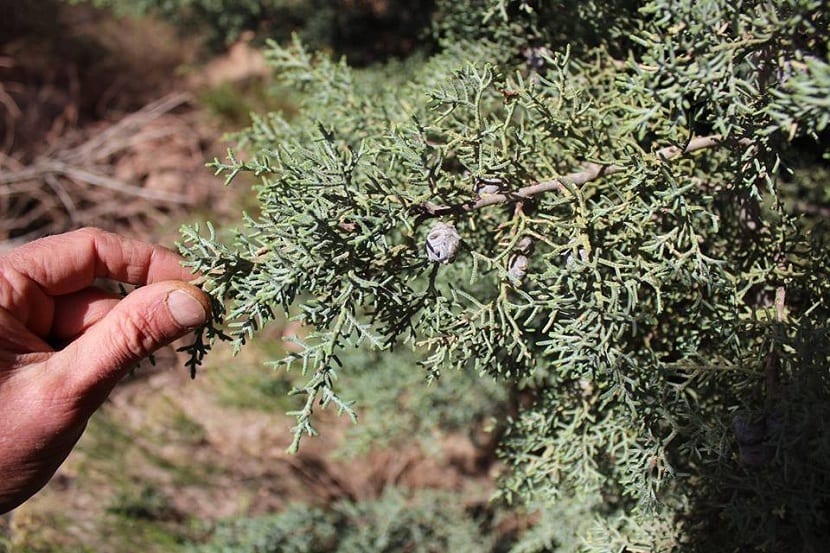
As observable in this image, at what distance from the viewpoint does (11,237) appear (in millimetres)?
3660

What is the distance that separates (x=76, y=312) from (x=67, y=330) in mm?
41

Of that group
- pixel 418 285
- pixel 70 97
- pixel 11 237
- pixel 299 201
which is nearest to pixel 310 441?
pixel 418 285

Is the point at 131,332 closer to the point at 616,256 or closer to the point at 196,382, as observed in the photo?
the point at 616,256

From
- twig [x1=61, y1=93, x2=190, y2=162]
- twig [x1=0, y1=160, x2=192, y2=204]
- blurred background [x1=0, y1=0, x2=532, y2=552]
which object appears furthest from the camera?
twig [x1=61, y1=93, x2=190, y2=162]

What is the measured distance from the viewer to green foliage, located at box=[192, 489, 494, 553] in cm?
224

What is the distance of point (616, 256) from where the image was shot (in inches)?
46.0

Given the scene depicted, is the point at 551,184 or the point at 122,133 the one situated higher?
the point at 551,184

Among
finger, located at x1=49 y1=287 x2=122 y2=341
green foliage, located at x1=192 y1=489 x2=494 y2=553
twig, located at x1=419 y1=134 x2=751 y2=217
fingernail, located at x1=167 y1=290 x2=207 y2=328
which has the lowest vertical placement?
green foliage, located at x1=192 y1=489 x2=494 y2=553

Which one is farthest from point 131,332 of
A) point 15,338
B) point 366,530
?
point 366,530

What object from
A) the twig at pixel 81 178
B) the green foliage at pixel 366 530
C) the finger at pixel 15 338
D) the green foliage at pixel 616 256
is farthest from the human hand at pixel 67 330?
the twig at pixel 81 178

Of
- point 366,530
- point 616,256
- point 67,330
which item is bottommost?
point 366,530

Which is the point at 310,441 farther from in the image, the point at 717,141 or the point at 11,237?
the point at 717,141

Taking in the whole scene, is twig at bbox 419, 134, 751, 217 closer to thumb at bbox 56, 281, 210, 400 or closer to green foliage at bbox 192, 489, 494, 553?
thumb at bbox 56, 281, 210, 400

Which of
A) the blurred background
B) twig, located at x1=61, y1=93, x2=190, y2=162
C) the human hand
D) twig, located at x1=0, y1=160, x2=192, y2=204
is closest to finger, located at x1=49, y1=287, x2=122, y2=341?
the human hand
